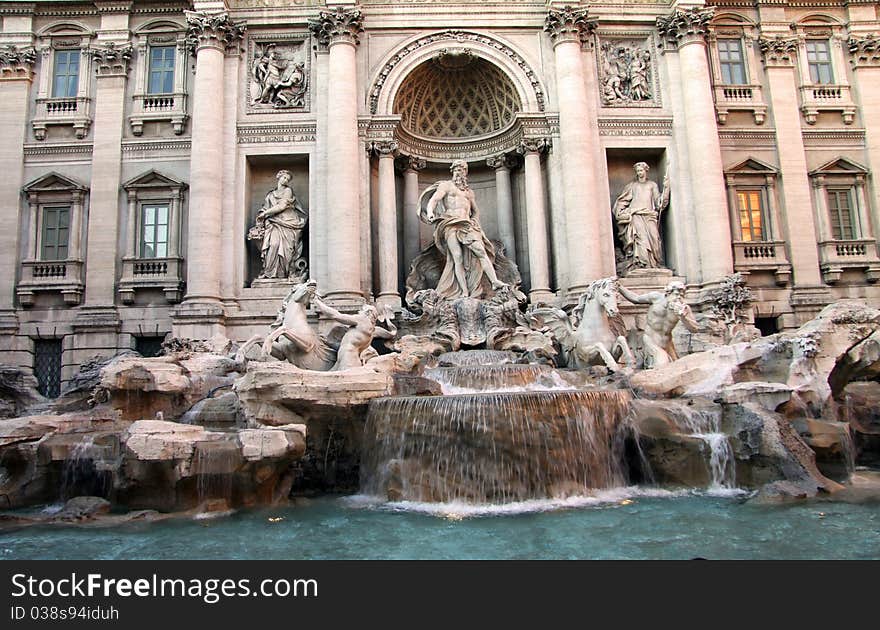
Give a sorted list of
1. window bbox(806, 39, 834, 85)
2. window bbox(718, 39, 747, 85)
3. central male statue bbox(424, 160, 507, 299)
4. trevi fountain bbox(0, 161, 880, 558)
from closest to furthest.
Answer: trevi fountain bbox(0, 161, 880, 558)
central male statue bbox(424, 160, 507, 299)
window bbox(718, 39, 747, 85)
window bbox(806, 39, 834, 85)

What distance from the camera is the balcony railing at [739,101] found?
19.5 m

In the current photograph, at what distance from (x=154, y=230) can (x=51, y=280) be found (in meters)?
3.13

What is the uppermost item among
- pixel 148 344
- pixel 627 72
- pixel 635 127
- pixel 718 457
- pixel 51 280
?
pixel 627 72

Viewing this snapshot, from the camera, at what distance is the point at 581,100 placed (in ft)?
59.4

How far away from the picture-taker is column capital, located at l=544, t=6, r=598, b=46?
18.4m

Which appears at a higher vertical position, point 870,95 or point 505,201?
point 870,95

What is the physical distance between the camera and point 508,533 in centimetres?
745

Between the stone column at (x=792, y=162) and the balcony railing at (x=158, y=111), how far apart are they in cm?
1773

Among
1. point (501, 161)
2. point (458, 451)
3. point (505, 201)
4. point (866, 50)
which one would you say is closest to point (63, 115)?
point (501, 161)

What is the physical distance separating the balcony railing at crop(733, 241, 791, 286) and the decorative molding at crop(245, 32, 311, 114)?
43.3 ft

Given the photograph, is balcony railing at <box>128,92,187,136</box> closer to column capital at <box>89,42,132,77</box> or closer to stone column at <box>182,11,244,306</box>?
stone column at <box>182,11,244,306</box>

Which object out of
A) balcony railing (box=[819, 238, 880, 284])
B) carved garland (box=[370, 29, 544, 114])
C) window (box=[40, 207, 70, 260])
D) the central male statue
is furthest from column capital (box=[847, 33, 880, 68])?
window (box=[40, 207, 70, 260])

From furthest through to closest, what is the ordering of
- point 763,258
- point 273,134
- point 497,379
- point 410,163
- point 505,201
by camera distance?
point 410,163 < point 505,201 < point 763,258 < point 273,134 < point 497,379

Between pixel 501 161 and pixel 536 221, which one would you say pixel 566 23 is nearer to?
pixel 501 161
